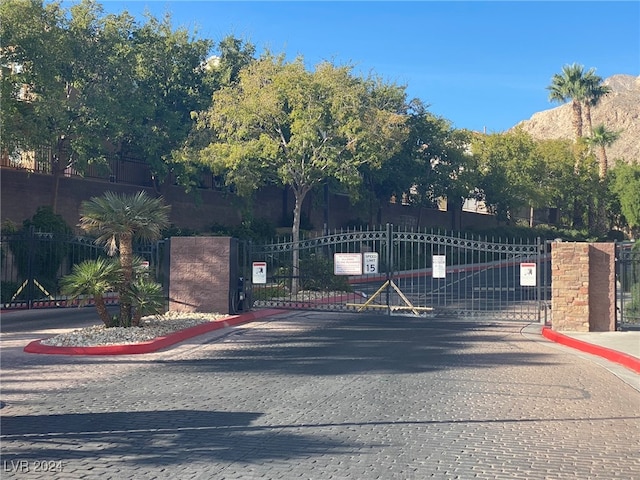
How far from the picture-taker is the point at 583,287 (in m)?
15.9

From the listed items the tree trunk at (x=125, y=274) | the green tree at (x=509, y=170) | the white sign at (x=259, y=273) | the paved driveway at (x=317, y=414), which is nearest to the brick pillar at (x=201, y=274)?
the white sign at (x=259, y=273)

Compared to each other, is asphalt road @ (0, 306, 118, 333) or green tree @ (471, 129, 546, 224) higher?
green tree @ (471, 129, 546, 224)

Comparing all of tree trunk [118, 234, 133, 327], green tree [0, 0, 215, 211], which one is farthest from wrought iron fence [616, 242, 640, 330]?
green tree [0, 0, 215, 211]

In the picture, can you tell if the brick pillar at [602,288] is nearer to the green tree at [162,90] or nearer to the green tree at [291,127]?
the green tree at [291,127]

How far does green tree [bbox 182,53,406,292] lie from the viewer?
Result: 79.4 feet

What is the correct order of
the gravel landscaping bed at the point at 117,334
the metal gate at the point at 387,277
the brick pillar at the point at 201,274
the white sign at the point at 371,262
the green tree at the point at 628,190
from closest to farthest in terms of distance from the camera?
the gravel landscaping bed at the point at 117,334 < the metal gate at the point at 387,277 < the brick pillar at the point at 201,274 < the white sign at the point at 371,262 < the green tree at the point at 628,190

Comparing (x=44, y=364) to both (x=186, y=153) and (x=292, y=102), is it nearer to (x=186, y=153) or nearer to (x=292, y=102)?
(x=292, y=102)

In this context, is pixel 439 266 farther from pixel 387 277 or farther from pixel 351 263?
pixel 351 263

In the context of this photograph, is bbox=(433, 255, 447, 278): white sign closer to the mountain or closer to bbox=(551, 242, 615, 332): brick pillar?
bbox=(551, 242, 615, 332): brick pillar

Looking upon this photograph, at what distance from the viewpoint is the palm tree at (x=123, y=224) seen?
13.6 metres

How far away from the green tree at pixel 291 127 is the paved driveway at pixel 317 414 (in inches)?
488

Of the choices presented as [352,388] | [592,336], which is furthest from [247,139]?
[352,388]

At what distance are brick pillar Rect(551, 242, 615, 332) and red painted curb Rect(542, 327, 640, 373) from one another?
0.61 metres

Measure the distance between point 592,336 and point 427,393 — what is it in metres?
7.67
